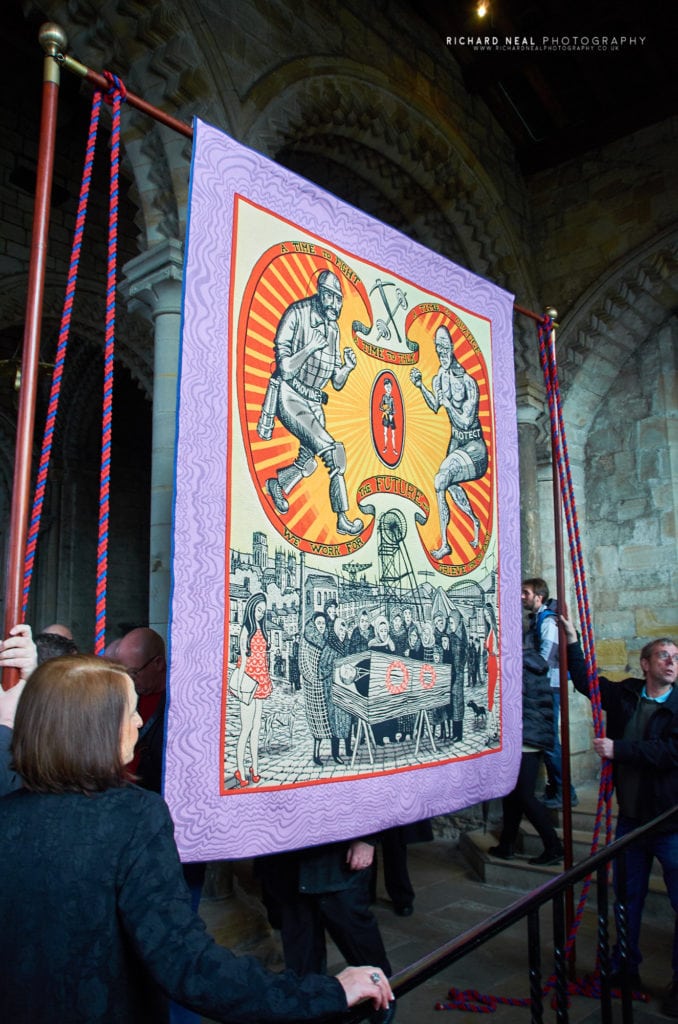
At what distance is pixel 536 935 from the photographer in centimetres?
162

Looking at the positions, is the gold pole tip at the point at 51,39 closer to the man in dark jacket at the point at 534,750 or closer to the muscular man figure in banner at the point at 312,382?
the muscular man figure in banner at the point at 312,382

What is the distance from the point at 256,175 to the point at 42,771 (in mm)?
1632

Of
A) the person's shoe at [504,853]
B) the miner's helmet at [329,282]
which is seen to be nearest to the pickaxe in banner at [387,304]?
the miner's helmet at [329,282]

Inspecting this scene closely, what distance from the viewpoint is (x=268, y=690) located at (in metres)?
1.86

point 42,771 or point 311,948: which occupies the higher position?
point 42,771

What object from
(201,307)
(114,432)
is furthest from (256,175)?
(114,432)

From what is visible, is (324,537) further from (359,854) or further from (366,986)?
(366,986)

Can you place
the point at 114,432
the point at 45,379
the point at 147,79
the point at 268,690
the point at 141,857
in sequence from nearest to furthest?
the point at 141,857 → the point at 268,690 → the point at 147,79 → the point at 45,379 → the point at 114,432

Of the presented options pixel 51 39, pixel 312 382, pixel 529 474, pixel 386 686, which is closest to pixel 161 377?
pixel 312 382

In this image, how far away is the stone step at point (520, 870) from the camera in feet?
12.6

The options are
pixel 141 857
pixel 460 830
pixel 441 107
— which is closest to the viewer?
pixel 141 857

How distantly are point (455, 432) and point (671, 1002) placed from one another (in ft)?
7.37

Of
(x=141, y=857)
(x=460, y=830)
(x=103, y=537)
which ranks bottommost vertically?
(x=460, y=830)

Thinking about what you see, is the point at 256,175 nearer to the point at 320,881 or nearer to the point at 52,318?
the point at 320,881
